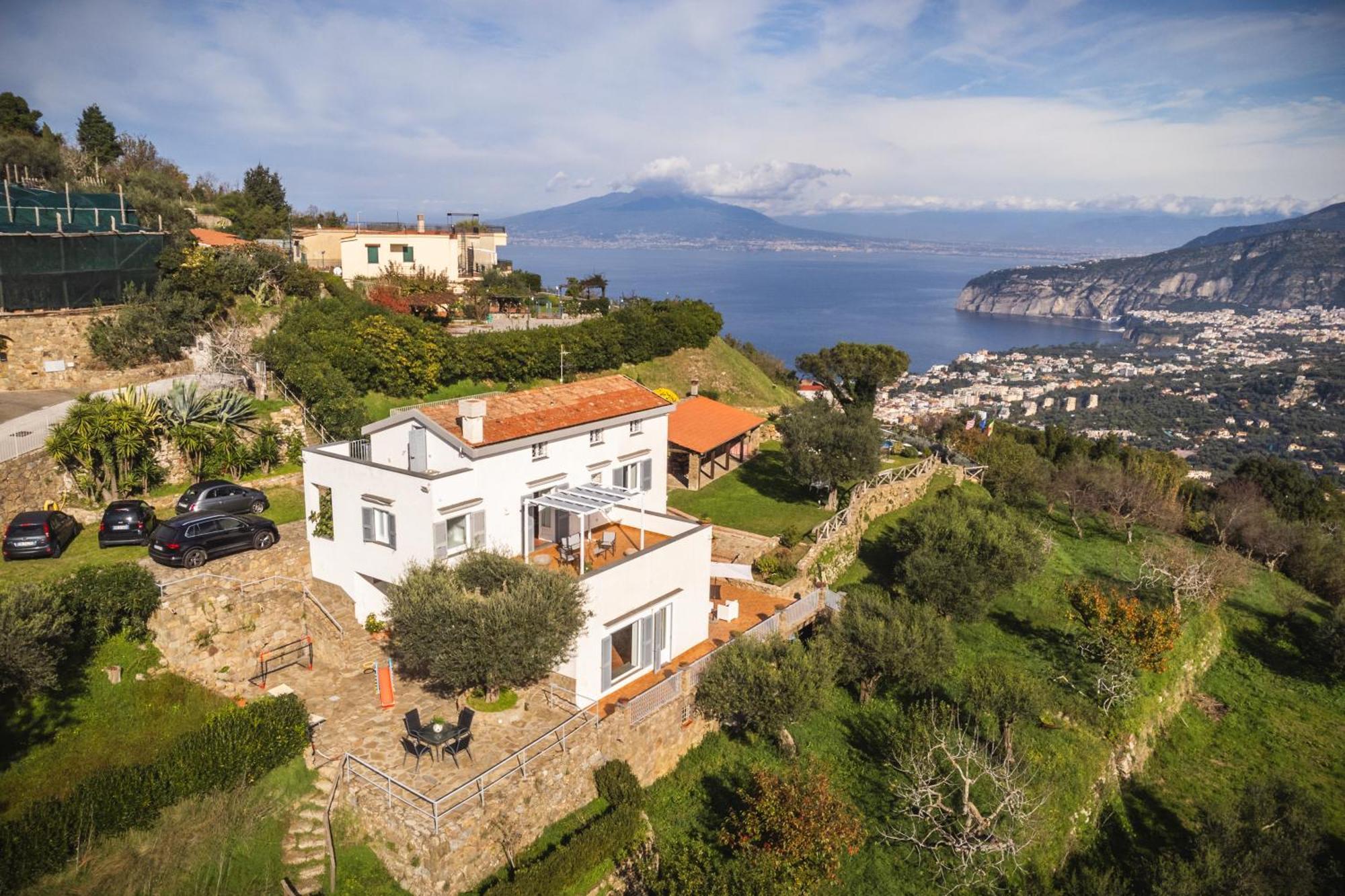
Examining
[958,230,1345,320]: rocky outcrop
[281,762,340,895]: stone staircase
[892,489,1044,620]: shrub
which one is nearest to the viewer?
[281,762,340,895]: stone staircase

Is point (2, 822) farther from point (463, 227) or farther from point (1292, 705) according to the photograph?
point (463, 227)

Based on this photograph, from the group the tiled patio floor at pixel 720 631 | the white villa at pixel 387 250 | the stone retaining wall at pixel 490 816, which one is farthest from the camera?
the white villa at pixel 387 250

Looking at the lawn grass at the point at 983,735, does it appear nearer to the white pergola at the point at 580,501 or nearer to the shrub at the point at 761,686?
the shrub at the point at 761,686

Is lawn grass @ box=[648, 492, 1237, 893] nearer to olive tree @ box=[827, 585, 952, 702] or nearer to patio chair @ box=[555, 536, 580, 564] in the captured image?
olive tree @ box=[827, 585, 952, 702]

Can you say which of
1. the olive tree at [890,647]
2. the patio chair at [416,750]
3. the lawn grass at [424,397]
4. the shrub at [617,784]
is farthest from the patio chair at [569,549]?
→ the lawn grass at [424,397]

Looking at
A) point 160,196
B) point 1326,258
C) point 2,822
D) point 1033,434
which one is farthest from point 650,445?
point 1326,258

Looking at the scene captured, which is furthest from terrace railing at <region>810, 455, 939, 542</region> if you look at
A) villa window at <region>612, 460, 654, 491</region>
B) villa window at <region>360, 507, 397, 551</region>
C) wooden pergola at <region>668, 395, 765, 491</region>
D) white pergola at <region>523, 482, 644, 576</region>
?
villa window at <region>360, 507, 397, 551</region>
